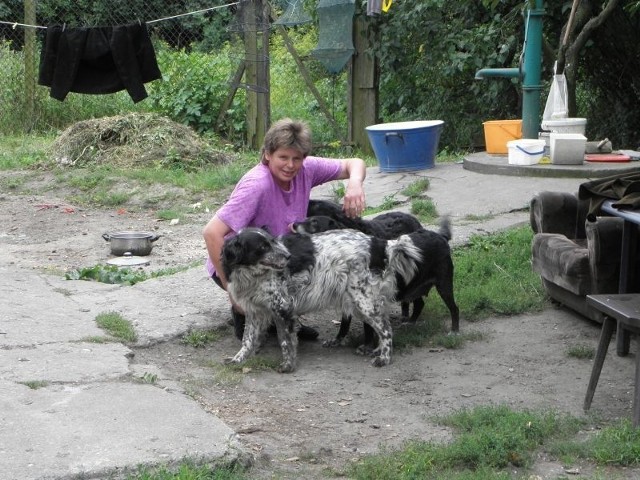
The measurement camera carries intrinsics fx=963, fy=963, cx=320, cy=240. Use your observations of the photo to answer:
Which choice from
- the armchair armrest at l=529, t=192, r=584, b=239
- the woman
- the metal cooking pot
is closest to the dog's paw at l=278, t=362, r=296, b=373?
the woman

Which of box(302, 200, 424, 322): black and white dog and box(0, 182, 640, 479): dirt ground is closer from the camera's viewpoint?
box(0, 182, 640, 479): dirt ground

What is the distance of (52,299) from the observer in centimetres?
656

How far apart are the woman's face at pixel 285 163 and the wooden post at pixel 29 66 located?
9.26 meters

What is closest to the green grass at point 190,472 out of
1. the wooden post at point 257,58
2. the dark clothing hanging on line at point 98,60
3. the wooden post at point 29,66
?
the dark clothing hanging on line at point 98,60

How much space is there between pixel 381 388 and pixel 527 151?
461 centimetres

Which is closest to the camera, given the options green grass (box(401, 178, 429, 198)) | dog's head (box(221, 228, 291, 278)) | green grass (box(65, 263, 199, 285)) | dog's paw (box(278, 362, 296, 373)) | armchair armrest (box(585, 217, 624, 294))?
dog's head (box(221, 228, 291, 278))

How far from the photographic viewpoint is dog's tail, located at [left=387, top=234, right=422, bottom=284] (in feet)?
19.1

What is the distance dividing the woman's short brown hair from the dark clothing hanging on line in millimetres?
7330

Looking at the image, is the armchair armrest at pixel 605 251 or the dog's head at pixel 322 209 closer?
the armchair armrest at pixel 605 251

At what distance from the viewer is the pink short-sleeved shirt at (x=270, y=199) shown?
5.68 meters

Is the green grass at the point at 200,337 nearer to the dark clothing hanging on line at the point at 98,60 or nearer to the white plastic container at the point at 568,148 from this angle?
the white plastic container at the point at 568,148

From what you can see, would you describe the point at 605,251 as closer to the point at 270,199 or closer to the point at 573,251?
the point at 573,251

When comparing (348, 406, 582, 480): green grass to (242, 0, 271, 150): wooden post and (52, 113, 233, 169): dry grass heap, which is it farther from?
(242, 0, 271, 150): wooden post

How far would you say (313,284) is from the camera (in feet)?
18.5
